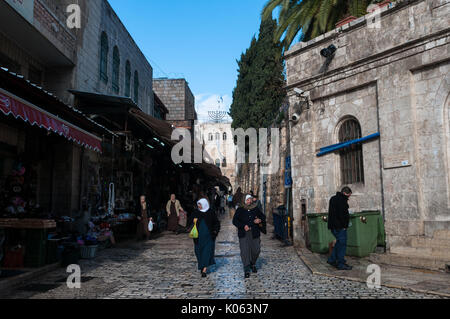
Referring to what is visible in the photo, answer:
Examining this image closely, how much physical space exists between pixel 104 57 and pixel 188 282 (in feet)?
34.4

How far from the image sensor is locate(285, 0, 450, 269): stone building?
26.1ft

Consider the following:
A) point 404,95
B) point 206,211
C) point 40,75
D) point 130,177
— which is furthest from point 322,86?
point 40,75

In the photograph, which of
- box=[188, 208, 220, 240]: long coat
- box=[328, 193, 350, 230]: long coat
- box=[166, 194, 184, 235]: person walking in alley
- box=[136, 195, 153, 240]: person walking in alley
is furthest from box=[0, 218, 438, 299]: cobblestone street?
box=[166, 194, 184, 235]: person walking in alley

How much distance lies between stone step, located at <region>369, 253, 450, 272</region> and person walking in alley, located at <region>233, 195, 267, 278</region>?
2764mm

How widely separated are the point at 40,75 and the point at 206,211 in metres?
7.03

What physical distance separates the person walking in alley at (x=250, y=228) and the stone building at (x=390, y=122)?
318 cm

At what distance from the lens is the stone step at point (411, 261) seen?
7.15 metres

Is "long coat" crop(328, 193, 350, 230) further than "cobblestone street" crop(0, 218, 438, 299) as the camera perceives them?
Yes

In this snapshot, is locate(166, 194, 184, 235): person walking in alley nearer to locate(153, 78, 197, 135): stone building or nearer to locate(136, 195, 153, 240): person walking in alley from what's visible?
locate(136, 195, 153, 240): person walking in alley

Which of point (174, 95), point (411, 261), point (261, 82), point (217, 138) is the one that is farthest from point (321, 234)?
point (217, 138)

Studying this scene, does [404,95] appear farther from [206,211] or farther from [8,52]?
[8,52]

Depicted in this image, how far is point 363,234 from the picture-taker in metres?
8.56

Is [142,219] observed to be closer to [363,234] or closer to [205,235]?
[205,235]
